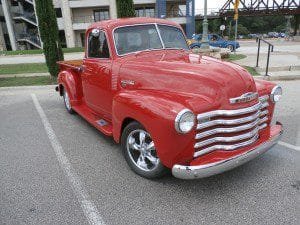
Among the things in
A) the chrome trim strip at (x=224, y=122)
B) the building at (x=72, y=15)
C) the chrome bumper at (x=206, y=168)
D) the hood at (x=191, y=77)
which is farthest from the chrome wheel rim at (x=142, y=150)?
the building at (x=72, y=15)

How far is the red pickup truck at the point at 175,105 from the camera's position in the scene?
3.15m

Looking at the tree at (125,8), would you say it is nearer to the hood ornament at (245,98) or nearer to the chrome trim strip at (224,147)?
the hood ornament at (245,98)

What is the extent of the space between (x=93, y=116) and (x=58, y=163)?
131 cm

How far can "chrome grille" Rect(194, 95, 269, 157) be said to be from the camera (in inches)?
126

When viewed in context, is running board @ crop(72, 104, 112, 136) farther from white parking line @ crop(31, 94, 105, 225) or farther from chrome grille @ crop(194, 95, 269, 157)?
chrome grille @ crop(194, 95, 269, 157)

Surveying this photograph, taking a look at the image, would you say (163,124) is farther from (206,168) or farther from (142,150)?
(142,150)

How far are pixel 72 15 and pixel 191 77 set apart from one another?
131 ft

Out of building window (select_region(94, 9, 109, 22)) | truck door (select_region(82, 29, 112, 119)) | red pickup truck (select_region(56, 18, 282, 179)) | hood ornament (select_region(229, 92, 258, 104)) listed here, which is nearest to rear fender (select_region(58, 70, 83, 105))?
truck door (select_region(82, 29, 112, 119))

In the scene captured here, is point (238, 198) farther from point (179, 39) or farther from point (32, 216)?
point (179, 39)

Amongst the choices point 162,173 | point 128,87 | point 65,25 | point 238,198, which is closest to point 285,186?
point 238,198

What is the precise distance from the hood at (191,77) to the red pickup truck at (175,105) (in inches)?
0.4

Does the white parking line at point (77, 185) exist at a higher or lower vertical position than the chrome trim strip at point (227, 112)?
lower

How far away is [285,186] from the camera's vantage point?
360 cm

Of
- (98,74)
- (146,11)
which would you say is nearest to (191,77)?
(98,74)
